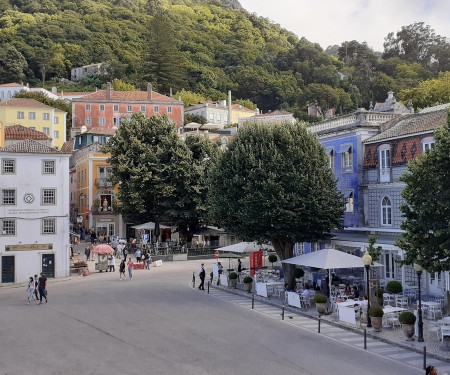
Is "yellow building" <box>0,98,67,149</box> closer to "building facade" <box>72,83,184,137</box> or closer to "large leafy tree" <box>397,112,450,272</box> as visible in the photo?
"building facade" <box>72,83,184,137</box>

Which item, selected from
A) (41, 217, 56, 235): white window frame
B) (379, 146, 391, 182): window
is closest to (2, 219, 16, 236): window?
(41, 217, 56, 235): white window frame

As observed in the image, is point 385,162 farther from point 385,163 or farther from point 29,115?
point 29,115

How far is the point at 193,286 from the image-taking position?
3534cm

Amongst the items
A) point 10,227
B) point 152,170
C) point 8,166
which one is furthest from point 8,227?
point 152,170

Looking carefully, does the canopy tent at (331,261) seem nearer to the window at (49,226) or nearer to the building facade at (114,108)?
the window at (49,226)

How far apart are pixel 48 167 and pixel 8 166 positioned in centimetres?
291

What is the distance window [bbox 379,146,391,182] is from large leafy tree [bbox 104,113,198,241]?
23906mm

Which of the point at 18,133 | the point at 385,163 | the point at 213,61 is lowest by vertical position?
the point at 385,163

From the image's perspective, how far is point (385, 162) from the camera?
33.5 metres

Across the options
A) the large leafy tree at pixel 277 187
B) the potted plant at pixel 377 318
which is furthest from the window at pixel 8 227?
the potted plant at pixel 377 318

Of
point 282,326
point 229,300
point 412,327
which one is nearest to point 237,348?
point 282,326

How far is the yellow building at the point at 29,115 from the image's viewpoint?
96.8m

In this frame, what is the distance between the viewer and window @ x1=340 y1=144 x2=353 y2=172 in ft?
120

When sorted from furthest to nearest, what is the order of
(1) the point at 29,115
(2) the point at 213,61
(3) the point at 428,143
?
(2) the point at 213,61 < (1) the point at 29,115 < (3) the point at 428,143
